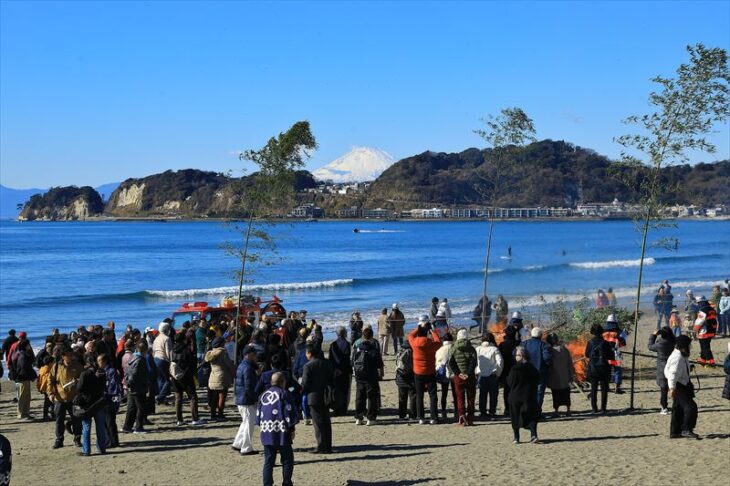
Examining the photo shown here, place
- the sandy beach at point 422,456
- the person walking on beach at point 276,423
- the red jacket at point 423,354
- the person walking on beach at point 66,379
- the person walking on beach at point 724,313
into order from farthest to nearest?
the person walking on beach at point 724,313
the red jacket at point 423,354
the person walking on beach at point 66,379
the sandy beach at point 422,456
the person walking on beach at point 276,423

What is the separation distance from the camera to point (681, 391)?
478 inches

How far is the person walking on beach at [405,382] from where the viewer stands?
13930 mm

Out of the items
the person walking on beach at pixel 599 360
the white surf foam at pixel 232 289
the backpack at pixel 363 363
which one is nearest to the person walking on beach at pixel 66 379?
the backpack at pixel 363 363

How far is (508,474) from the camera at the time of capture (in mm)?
10641

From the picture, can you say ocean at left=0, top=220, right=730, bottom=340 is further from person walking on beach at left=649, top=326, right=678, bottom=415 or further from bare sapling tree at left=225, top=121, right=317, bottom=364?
→ person walking on beach at left=649, top=326, right=678, bottom=415

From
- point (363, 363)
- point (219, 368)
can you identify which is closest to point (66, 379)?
point (219, 368)

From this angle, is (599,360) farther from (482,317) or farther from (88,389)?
(482,317)

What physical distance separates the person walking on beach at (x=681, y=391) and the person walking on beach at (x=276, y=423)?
212 inches

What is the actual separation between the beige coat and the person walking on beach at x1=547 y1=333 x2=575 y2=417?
5037mm

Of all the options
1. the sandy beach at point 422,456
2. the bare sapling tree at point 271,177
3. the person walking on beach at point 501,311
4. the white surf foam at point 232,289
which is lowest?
the white surf foam at point 232,289

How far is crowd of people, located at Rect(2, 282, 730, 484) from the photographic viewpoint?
1169cm

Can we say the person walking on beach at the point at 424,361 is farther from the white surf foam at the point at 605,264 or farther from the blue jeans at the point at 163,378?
the white surf foam at the point at 605,264

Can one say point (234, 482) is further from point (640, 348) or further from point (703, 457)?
point (640, 348)

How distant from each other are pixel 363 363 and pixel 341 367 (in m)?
0.49
